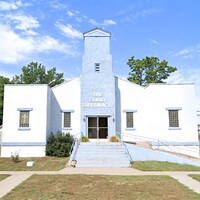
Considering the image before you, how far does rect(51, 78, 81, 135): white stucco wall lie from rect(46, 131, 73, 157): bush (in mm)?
1682

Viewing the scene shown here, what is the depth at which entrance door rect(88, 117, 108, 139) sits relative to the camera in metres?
23.7

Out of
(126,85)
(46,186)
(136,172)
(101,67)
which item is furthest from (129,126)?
(46,186)

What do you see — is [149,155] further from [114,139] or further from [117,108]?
[117,108]

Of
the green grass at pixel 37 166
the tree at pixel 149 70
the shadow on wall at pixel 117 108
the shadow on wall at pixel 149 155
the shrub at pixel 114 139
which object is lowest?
the green grass at pixel 37 166

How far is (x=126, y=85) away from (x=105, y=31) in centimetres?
595

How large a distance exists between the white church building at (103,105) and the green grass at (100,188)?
1050cm

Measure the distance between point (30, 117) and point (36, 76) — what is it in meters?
25.3

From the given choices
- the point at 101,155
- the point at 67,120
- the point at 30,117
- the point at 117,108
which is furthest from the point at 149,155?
the point at 30,117

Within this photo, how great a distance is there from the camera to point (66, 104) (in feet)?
79.8

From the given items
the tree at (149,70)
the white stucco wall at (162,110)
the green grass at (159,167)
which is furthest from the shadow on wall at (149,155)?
the tree at (149,70)

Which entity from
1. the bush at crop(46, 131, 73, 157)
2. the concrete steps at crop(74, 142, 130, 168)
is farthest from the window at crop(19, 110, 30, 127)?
the concrete steps at crop(74, 142, 130, 168)

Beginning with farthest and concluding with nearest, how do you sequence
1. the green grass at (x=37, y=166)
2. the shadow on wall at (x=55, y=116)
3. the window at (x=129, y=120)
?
1. the window at (x=129, y=120)
2. the shadow on wall at (x=55, y=116)
3. the green grass at (x=37, y=166)

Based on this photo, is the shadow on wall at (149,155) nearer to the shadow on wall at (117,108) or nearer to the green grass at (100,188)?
the shadow on wall at (117,108)

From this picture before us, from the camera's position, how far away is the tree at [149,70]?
3975 centimetres
